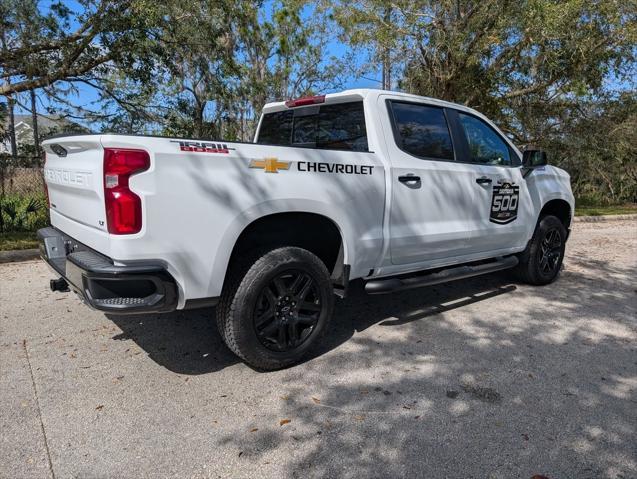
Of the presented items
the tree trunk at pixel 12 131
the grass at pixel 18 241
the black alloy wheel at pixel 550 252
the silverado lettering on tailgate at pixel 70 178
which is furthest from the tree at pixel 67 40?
the black alloy wheel at pixel 550 252

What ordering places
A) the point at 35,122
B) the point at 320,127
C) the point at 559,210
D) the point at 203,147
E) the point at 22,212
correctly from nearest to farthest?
the point at 203,147
the point at 320,127
the point at 559,210
the point at 22,212
the point at 35,122

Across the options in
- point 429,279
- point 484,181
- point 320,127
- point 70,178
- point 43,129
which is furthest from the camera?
point 43,129

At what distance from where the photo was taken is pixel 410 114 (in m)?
4.18

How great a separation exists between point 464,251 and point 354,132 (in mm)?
1615

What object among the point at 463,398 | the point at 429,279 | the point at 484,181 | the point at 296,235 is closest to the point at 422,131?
the point at 484,181

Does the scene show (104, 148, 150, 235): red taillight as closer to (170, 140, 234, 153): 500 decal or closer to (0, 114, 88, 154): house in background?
(170, 140, 234, 153): 500 decal

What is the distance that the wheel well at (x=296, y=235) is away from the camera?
333cm

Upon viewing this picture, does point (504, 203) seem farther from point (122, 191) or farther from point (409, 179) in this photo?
point (122, 191)

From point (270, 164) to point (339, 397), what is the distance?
1565mm

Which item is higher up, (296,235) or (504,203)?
(504,203)

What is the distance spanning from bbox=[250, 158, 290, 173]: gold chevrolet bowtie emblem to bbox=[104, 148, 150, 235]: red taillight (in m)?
0.68

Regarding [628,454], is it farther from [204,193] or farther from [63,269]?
[63,269]

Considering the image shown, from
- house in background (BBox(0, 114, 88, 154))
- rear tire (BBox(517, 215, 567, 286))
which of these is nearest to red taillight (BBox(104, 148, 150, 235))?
rear tire (BBox(517, 215, 567, 286))

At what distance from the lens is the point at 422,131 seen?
13.9 ft
